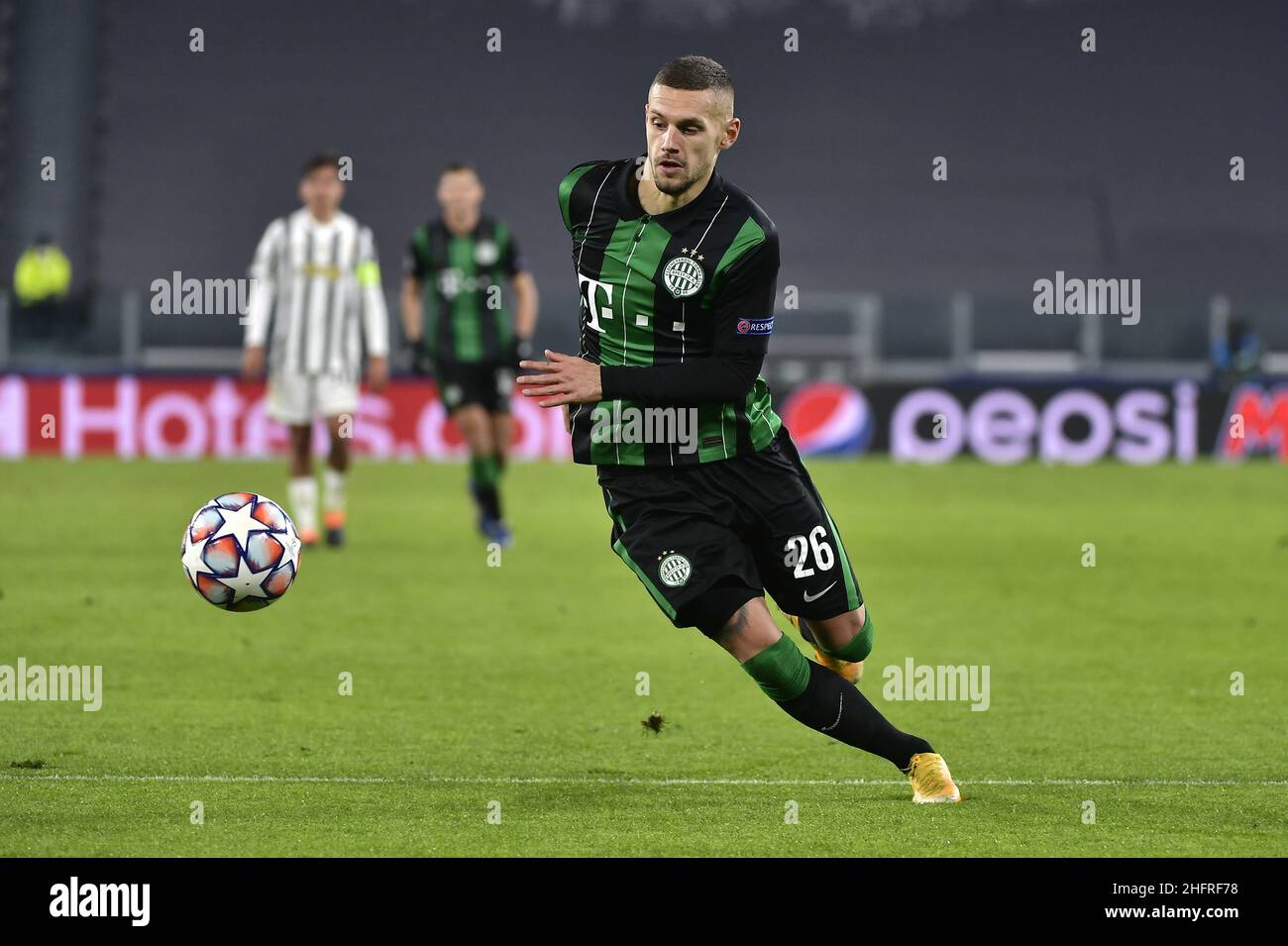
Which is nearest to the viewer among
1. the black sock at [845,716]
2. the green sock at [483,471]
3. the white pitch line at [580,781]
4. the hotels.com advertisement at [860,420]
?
the black sock at [845,716]

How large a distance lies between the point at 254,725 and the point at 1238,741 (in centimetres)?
319

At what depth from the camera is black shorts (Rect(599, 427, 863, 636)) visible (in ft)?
17.7

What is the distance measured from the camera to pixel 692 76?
5.27 metres

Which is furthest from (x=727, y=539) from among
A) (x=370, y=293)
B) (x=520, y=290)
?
(x=520, y=290)

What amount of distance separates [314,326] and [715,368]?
7.59m

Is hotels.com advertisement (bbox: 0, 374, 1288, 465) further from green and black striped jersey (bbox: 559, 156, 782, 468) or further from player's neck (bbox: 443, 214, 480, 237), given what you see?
green and black striped jersey (bbox: 559, 156, 782, 468)

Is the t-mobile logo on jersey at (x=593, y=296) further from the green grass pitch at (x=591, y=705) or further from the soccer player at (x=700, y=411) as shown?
the green grass pitch at (x=591, y=705)

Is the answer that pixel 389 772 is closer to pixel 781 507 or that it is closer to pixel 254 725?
pixel 254 725

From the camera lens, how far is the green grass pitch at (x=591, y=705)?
5.24 m

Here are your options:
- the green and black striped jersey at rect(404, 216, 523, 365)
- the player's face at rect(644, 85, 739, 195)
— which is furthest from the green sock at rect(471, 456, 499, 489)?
the player's face at rect(644, 85, 739, 195)

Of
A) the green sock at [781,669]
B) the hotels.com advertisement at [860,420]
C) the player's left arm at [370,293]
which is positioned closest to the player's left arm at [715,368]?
the green sock at [781,669]

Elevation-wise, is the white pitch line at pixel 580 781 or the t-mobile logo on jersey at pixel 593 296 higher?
the t-mobile logo on jersey at pixel 593 296

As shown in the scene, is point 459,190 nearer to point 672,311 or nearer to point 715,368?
point 672,311

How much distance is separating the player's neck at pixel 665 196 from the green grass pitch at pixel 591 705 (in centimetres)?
159
